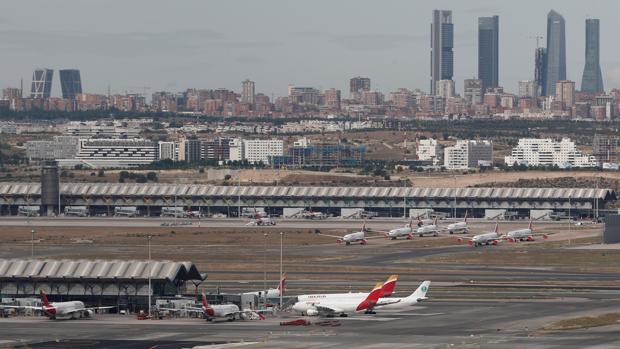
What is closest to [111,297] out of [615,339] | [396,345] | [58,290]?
[58,290]

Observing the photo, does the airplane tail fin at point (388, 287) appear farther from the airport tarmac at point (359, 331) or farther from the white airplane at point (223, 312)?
the white airplane at point (223, 312)

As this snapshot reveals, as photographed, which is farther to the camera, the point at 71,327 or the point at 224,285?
the point at 224,285

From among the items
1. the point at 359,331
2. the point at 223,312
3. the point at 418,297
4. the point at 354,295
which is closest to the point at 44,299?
the point at 223,312

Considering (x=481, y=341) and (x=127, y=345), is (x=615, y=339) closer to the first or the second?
(x=481, y=341)

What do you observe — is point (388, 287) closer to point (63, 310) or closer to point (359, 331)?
point (359, 331)

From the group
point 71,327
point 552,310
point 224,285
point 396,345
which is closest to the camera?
point 396,345
